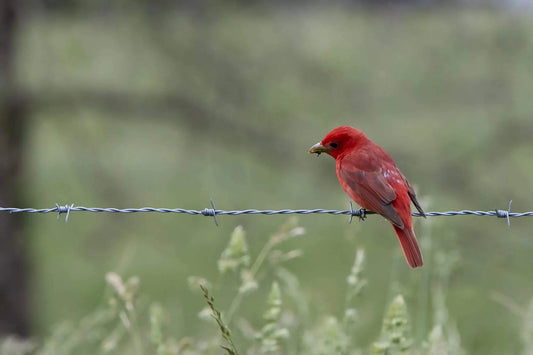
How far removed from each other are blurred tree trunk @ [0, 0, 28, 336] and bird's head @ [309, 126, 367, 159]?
10.6ft

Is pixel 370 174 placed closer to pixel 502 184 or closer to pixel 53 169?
pixel 502 184

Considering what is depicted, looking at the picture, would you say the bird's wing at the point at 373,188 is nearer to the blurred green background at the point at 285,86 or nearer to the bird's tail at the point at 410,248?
the bird's tail at the point at 410,248

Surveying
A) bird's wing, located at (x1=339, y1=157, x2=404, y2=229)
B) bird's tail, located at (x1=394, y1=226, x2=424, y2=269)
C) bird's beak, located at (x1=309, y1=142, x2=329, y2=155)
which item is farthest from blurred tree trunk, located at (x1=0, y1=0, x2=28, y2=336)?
bird's tail, located at (x1=394, y1=226, x2=424, y2=269)

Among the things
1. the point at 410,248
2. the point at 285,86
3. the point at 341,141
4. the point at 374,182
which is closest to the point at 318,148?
the point at 341,141

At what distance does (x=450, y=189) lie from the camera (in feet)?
24.3

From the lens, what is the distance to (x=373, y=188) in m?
4.77

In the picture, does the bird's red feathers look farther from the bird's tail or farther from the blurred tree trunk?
the blurred tree trunk

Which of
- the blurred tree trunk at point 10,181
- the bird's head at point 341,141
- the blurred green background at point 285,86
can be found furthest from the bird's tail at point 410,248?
the blurred tree trunk at point 10,181

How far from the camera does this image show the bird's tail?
452 centimetres

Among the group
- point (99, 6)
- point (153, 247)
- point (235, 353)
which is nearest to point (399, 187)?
point (235, 353)

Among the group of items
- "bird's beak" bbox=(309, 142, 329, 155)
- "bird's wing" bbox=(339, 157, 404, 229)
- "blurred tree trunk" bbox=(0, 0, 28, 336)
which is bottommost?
"bird's wing" bbox=(339, 157, 404, 229)

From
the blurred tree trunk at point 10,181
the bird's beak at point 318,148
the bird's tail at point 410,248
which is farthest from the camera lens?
the blurred tree trunk at point 10,181

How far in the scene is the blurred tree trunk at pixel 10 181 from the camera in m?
7.39

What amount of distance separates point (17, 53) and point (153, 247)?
8035 mm
